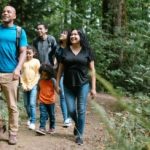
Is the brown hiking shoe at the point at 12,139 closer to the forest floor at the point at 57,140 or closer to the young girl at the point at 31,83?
the forest floor at the point at 57,140

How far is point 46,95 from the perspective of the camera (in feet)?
28.6

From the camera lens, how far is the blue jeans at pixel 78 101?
786 centimetres

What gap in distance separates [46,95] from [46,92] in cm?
6

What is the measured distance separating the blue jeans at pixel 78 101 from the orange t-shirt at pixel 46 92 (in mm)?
739

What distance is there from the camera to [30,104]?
911cm

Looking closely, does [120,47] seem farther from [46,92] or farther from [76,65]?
[76,65]

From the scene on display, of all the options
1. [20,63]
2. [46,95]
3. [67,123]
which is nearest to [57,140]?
[46,95]

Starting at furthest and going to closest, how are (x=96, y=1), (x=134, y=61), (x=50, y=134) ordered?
(x=96, y=1), (x=134, y=61), (x=50, y=134)

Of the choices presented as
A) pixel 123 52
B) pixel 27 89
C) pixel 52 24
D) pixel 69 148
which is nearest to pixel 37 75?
pixel 27 89

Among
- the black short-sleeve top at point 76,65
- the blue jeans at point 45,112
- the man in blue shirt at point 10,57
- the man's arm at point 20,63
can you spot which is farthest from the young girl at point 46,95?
the man's arm at point 20,63

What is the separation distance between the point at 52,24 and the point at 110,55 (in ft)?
7.83

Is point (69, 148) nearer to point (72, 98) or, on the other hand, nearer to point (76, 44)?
point (72, 98)

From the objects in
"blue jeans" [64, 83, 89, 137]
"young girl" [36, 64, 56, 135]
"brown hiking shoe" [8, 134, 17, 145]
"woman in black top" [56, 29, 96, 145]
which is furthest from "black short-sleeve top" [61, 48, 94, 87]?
"brown hiking shoe" [8, 134, 17, 145]

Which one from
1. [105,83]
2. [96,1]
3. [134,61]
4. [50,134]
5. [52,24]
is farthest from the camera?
[96,1]
